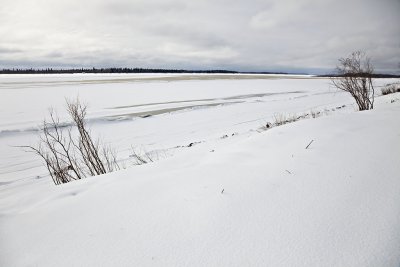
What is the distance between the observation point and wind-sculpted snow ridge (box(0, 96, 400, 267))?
5.59 feet

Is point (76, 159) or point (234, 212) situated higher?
point (234, 212)

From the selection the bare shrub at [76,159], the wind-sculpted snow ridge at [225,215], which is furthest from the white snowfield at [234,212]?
the bare shrub at [76,159]

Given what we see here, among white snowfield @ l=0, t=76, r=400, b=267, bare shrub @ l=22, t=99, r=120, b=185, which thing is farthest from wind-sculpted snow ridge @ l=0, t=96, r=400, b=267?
bare shrub @ l=22, t=99, r=120, b=185

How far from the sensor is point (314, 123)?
5195 millimetres

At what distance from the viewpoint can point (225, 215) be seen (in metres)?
2.07

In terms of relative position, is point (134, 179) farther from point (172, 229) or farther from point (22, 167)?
point (22, 167)

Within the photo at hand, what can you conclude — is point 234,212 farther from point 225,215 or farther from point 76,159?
point 76,159

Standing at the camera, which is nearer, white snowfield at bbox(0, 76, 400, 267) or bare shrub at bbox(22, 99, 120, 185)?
white snowfield at bbox(0, 76, 400, 267)

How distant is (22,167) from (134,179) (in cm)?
544

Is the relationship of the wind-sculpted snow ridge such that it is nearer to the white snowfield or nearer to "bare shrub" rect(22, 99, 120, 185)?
the white snowfield

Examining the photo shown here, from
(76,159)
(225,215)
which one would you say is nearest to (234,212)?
(225,215)

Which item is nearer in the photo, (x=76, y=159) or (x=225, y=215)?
(x=225, y=215)

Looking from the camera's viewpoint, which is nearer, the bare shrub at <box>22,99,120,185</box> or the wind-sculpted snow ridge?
the wind-sculpted snow ridge

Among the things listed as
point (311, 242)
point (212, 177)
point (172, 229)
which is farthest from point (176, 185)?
→ point (311, 242)
